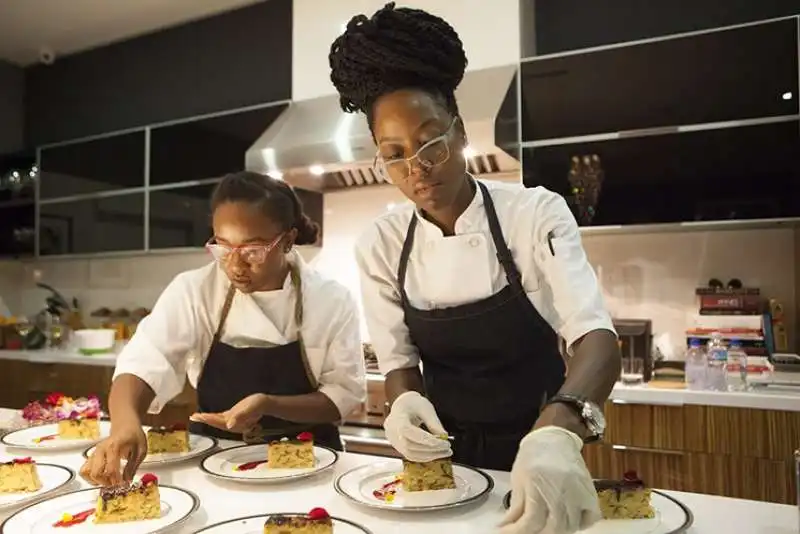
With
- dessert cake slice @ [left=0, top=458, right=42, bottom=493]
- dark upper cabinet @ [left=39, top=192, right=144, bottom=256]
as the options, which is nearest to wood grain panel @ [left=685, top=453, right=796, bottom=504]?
dessert cake slice @ [left=0, top=458, right=42, bottom=493]

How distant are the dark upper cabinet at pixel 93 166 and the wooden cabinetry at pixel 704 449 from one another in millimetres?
2916

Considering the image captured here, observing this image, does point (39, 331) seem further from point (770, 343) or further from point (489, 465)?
point (770, 343)

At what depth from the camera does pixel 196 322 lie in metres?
1.61

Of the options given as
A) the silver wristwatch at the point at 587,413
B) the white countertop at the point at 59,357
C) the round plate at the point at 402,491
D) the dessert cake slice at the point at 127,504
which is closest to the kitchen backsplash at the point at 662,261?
the white countertop at the point at 59,357

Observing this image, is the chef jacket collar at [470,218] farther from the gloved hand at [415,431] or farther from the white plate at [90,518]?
the white plate at [90,518]

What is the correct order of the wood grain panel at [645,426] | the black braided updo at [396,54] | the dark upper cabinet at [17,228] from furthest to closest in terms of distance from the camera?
the dark upper cabinet at [17,228], the wood grain panel at [645,426], the black braided updo at [396,54]

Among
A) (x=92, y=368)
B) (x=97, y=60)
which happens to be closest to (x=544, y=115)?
(x=92, y=368)

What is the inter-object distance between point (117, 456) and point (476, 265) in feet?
2.44

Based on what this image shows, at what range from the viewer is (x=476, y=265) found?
1.34 metres

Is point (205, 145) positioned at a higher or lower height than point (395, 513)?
higher

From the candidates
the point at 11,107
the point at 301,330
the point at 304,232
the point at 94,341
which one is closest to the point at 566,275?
the point at 301,330

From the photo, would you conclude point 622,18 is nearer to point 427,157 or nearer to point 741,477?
point 741,477

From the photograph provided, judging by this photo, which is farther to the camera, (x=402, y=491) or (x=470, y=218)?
(x=470, y=218)

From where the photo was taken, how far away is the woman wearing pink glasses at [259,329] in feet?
5.04
